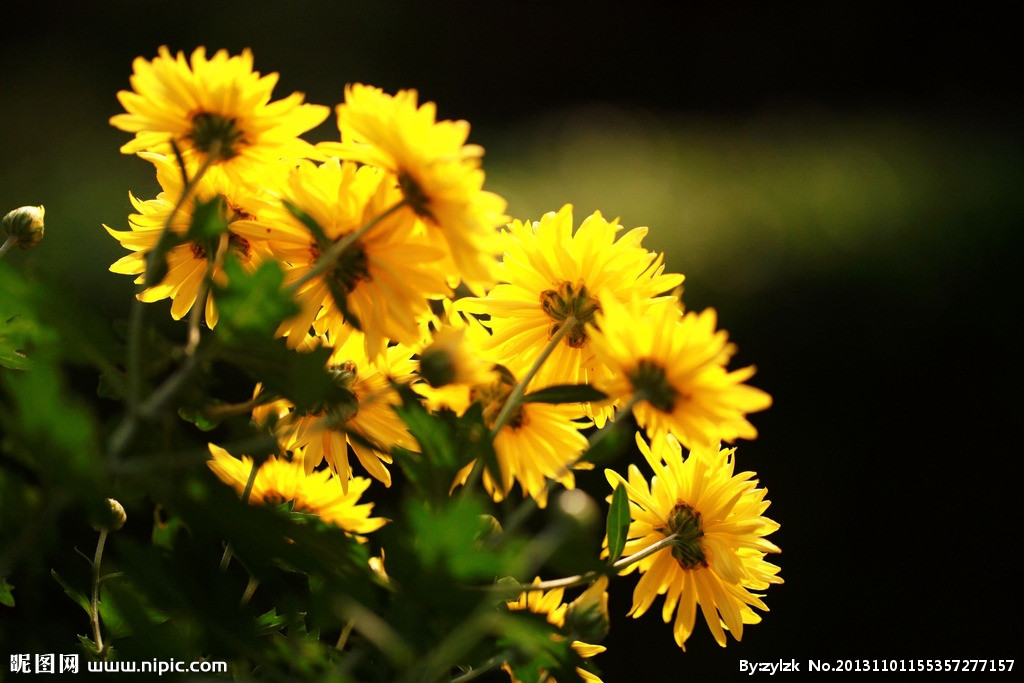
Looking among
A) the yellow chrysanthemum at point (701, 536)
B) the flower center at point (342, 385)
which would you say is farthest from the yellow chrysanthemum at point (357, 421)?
the yellow chrysanthemum at point (701, 536)

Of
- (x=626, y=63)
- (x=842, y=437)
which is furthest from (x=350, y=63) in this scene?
(x=842, y=437)

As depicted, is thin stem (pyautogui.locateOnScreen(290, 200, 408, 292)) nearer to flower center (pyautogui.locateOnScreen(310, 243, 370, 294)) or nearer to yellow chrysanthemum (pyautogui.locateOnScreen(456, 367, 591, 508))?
flower center (pyautogui.locateOnScreen(310, 243, 370, 294))

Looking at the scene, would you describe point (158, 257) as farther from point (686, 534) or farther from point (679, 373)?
point (686, 534)

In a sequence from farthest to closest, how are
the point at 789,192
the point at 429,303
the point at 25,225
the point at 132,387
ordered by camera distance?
1. the point at 789,192
2. the point at 25,225
3. the point at 429,303
4. the point at 132,387

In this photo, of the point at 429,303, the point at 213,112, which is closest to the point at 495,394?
the point at 429,303

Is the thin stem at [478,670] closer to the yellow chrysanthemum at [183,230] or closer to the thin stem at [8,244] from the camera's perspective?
the yellow chrysanthemum at [183,230]

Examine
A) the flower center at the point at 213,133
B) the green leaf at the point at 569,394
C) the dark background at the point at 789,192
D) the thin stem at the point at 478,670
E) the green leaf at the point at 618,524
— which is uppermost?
the dark background at the point at 789,192

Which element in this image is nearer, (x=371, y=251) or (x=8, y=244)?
(x=371, y=251)
